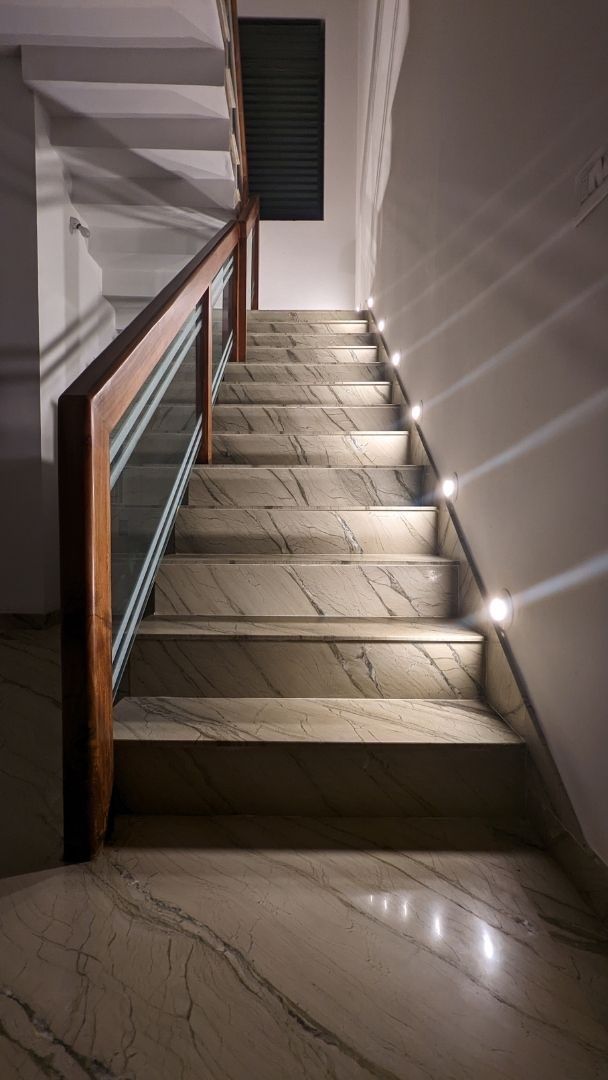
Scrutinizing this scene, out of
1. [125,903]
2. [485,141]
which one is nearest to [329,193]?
[485,141]

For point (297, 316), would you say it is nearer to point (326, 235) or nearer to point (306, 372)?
point (306, 372)

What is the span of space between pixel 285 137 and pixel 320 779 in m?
6.74

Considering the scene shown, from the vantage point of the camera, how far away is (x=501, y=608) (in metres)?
1.85

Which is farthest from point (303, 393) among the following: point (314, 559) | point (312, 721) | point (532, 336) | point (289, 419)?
point (312, 721)

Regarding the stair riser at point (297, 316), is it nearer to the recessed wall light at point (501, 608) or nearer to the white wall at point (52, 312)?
the white wall at point (52, 312)

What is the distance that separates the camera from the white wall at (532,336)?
1371 millimetres

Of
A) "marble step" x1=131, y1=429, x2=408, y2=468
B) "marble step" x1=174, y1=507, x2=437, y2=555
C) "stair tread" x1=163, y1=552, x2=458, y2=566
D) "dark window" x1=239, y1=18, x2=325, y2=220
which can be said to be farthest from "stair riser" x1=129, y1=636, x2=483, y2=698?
"dark window" x1=239, y1=18, x2=325, y2=220

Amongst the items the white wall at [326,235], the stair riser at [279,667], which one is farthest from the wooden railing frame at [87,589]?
the white wall at [326,235]

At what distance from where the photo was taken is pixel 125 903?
1328 millimetres

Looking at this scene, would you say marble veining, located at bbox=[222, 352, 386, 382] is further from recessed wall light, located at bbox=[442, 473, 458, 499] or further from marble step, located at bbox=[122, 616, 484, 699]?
marble step, located at bbox=[122, 616, 484, 699]

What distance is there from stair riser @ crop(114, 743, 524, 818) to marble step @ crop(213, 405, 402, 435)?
5.84ft

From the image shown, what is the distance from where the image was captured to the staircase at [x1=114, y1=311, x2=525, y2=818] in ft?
5.29

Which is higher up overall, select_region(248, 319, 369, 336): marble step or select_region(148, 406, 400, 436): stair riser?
select_region(248, 319, 369, 336): marble step

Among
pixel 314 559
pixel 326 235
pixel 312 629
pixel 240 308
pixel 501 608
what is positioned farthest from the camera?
pixel 326 235
